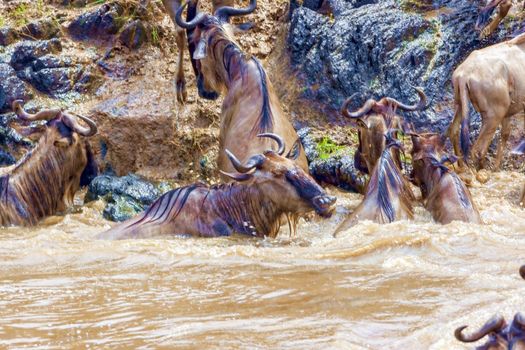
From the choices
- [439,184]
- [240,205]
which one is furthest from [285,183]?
[439,184]

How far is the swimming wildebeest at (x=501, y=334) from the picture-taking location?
3.60 metres

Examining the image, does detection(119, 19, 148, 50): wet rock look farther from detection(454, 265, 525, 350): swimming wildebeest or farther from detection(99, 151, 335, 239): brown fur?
detection(454, 265, 525, 350): swimming wildebeest

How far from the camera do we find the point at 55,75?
13656 millimetres

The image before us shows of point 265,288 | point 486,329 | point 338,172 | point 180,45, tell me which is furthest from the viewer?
point 180,45

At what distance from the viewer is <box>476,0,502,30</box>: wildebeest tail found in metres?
13.1

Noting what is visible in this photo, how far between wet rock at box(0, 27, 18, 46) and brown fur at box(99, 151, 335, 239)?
683 cm

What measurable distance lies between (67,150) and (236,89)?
1.73 metres

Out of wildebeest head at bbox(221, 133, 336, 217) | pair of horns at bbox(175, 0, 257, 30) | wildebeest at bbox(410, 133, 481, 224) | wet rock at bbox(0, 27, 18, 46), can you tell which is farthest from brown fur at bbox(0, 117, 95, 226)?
wet rock at bbox(0, 27, 18, 46)

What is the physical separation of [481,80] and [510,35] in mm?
1894

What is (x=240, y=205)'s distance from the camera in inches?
315

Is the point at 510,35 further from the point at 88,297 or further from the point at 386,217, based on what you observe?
the point at 88,297

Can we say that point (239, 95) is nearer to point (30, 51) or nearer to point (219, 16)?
point (219, 16)

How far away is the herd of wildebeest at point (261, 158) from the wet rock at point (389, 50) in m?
0.59

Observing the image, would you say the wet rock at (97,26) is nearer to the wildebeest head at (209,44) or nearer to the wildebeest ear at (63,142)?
the wildebeest head at (209,44)
